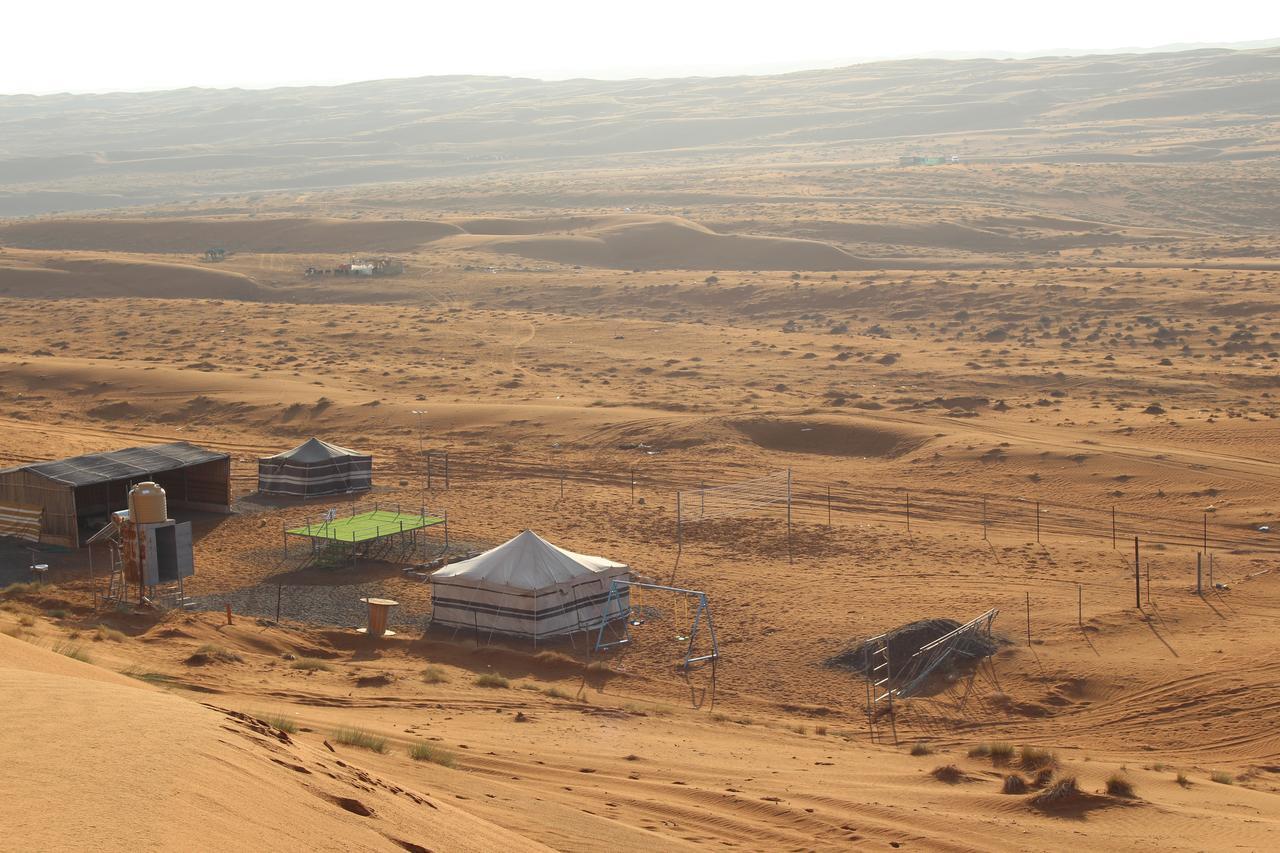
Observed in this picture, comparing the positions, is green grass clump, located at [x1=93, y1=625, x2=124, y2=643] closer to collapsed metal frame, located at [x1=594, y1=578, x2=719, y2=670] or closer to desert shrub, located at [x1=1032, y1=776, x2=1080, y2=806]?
collapsed metal frame, located at [x1=594, y1=578, x2=719, y2=670]

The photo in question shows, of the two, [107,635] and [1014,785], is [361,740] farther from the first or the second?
[107,635]

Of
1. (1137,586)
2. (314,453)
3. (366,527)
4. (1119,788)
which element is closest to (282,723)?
(1119,788)

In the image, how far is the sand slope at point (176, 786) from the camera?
31.1 ft

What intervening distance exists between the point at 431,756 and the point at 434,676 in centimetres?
575

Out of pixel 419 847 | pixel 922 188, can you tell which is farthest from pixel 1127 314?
pixel 922 188

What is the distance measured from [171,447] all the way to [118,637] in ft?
42.0

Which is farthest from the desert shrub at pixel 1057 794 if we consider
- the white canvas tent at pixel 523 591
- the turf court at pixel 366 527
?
the turf court at pixel 366 527

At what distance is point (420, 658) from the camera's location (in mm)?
23453

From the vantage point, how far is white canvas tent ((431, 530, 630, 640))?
24719mm

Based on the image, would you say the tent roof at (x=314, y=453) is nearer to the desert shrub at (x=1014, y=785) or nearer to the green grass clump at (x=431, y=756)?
the green grass clump at (x=431, y=756)

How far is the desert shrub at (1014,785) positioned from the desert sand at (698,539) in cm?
34

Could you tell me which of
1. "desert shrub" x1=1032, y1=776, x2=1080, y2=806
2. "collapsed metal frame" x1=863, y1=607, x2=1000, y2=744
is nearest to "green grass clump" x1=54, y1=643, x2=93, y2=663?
"collapsed metal frame" x1=863, y1=607, x2=1000, y2=744

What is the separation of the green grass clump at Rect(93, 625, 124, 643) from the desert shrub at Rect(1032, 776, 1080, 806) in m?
14.2

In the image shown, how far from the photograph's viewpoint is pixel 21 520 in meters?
31.2
